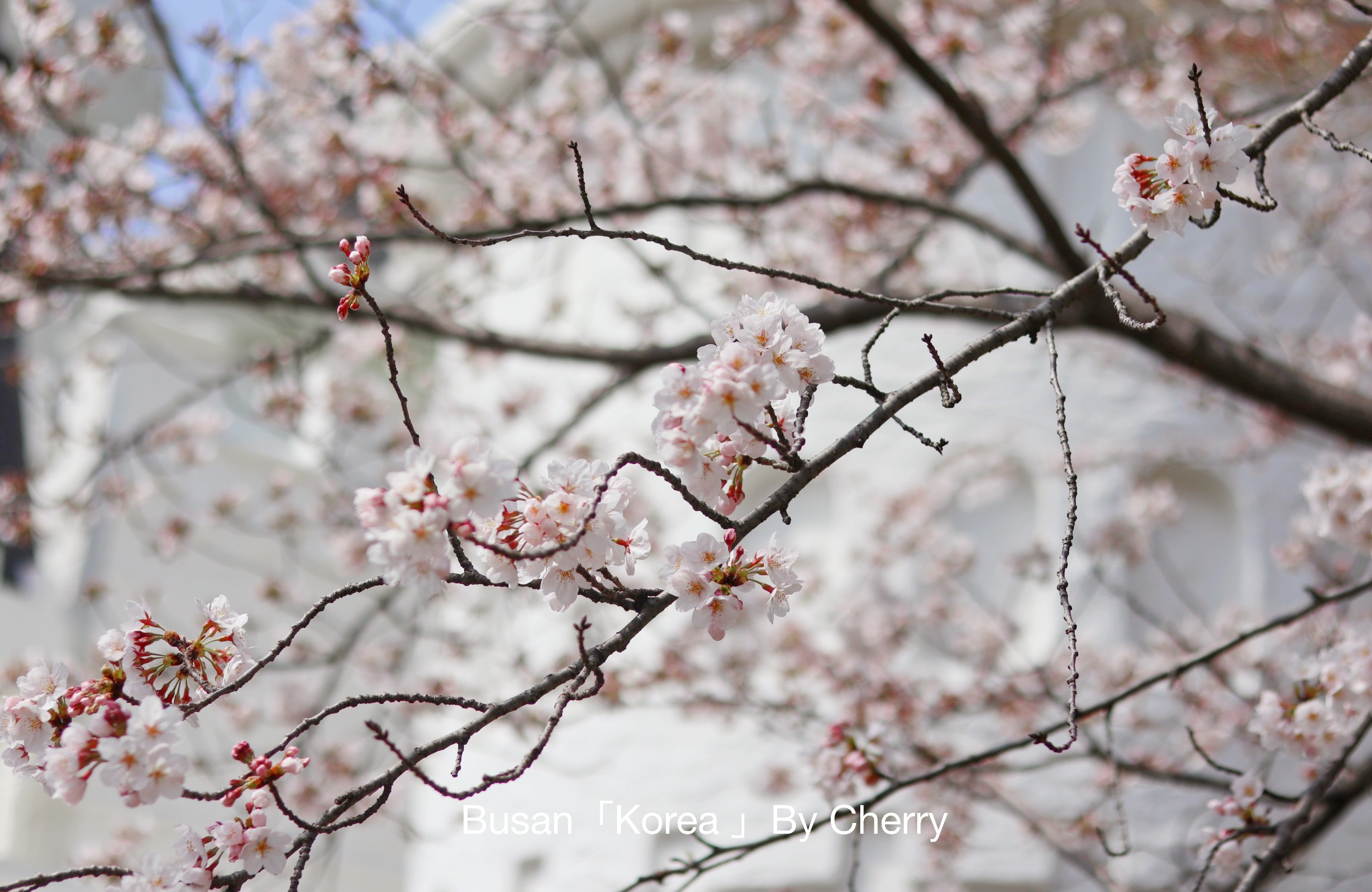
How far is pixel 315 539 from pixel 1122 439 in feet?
17.2

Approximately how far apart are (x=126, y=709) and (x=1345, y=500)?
6.74 ft

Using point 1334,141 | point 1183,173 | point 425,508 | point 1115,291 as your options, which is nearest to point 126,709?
point 425,508

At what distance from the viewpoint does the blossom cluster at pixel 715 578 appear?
1.22 meters

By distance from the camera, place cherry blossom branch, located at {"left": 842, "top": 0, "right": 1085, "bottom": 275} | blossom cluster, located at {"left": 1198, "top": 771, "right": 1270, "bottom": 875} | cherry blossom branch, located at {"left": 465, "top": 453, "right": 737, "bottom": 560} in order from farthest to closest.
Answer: cherry blossom branch, located at {"left": 842, "top": 0, "right": 1085, "bottom": 275}, blossom cluster, located at {"left": 1198, "top": 771, "right": 1270, "bottom": 875}, cherry blossom branch, located at {"left": 465, "top": 453, "right": 737, "bottom": 560}

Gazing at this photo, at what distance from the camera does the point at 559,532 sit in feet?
3.91

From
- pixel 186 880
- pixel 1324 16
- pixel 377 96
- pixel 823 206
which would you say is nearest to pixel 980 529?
pixel 823 206

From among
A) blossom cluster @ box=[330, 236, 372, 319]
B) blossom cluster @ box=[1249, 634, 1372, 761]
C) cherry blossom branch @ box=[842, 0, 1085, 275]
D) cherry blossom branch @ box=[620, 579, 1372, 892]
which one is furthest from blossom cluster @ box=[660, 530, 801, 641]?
cherry blossom branch @ box=[842, 0, 1085, 275]

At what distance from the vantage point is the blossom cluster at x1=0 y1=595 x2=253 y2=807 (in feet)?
3.56

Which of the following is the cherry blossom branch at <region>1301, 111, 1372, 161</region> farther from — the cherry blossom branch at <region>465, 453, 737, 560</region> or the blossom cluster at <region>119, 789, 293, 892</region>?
the blossom cluster at <region>119, 789, 293, 892</region>

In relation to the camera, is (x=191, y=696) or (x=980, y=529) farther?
(x=980, y=529)

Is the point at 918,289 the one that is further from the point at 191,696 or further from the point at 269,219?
the point at 191,696

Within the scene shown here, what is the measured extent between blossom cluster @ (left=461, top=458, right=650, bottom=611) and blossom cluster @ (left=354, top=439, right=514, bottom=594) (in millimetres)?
95

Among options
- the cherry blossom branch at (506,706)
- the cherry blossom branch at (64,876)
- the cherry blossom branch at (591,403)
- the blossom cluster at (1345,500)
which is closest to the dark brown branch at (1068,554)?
the cherry blossom branch at (506,706)

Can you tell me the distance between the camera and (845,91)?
5.83m
